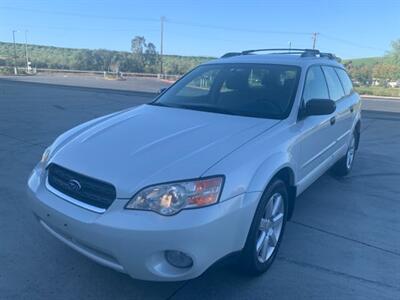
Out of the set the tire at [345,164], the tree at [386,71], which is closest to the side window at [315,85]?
the tire at [345,164]

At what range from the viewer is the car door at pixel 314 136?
350 centimetres

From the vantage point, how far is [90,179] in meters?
2.44

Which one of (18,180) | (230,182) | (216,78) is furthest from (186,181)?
(18,180)

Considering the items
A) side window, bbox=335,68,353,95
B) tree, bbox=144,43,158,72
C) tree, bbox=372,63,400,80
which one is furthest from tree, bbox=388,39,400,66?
side window, bbox=335,68,353,95

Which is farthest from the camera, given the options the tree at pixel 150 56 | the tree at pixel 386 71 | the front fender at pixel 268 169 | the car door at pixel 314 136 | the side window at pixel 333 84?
the tree at pixel 150 56

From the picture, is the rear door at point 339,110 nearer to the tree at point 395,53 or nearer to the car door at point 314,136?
the car door at point 314,136

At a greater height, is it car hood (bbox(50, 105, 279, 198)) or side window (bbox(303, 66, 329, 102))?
side window (bbox(303, 66, 329, 102))

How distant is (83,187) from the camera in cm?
246

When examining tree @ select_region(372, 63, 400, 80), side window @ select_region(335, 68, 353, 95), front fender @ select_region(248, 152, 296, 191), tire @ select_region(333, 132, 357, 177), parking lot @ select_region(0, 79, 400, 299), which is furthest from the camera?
→ tree @ select_region(372, 63, 400, 80)

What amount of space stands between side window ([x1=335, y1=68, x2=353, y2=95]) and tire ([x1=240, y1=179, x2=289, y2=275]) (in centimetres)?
269

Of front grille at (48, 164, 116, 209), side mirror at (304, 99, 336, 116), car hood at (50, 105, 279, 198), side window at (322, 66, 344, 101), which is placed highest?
side window at (322, 66, 344, 101)

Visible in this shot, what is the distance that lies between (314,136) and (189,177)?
1869mm

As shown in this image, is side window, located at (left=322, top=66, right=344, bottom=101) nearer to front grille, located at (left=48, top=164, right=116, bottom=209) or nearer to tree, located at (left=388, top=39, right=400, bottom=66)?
front grille, located at (left=48, top=164, right=116, bottom=209)

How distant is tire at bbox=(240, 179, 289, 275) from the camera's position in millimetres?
2631
